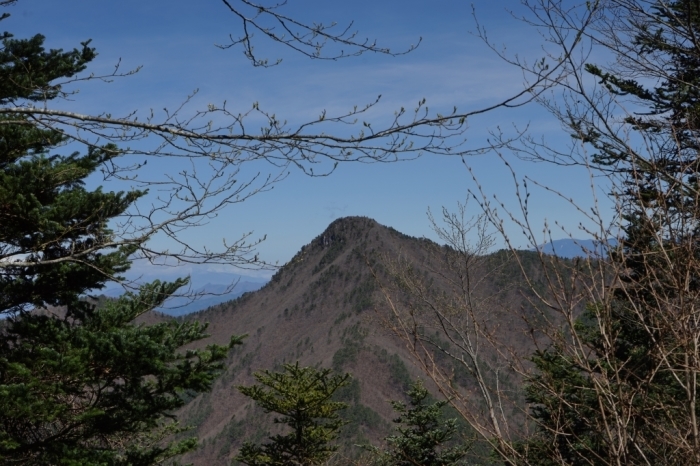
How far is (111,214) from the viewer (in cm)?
614

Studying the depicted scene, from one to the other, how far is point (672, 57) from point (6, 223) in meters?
7.40

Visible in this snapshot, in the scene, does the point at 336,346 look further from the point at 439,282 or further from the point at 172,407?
the point at 172,407

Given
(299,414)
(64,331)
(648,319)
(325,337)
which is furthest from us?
(325,337)

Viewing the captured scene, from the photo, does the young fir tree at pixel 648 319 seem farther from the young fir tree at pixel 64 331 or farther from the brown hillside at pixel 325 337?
the brown hillside at pixel 325 337

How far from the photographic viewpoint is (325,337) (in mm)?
129875

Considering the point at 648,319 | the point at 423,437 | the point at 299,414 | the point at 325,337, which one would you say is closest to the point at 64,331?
the point at 648,319

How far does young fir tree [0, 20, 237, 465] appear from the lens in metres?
5.21

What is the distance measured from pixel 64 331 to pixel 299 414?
23.1 feet

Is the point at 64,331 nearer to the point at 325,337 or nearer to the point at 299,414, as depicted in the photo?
the point at 299,414

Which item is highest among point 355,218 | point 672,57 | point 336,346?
point 355,218

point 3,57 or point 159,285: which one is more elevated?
point 3,57

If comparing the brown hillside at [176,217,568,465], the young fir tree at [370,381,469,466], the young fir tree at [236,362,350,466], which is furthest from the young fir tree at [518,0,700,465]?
the brown hillside at [176,217,568,465]

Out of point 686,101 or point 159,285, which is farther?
point 686,101

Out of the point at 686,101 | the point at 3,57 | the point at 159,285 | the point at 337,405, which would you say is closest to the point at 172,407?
the point at 159,285
